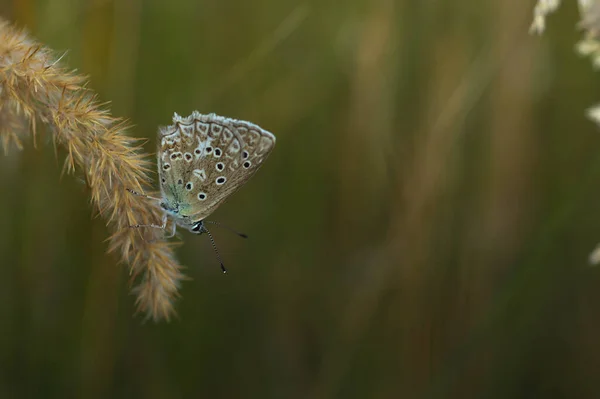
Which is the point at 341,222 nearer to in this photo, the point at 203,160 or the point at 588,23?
the point at 203,160

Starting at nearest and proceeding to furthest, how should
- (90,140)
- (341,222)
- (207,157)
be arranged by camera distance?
(90,140)
(207,157)
(341,222)

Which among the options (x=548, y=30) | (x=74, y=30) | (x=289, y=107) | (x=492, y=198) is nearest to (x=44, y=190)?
(x=74, y=30)

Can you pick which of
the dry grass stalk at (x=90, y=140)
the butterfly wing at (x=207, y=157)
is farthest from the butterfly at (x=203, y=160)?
the dry grass stalk at (x=90, y=140)

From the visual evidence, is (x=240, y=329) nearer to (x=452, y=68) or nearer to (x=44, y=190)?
(x=44, y=190)

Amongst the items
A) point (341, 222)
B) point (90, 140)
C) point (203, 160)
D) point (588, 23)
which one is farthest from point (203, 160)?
point (341, 222)

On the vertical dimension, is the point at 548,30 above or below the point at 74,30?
above

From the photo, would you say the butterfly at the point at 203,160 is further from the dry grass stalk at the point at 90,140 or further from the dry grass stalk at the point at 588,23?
the dry grass stalk at the point at 588,23
